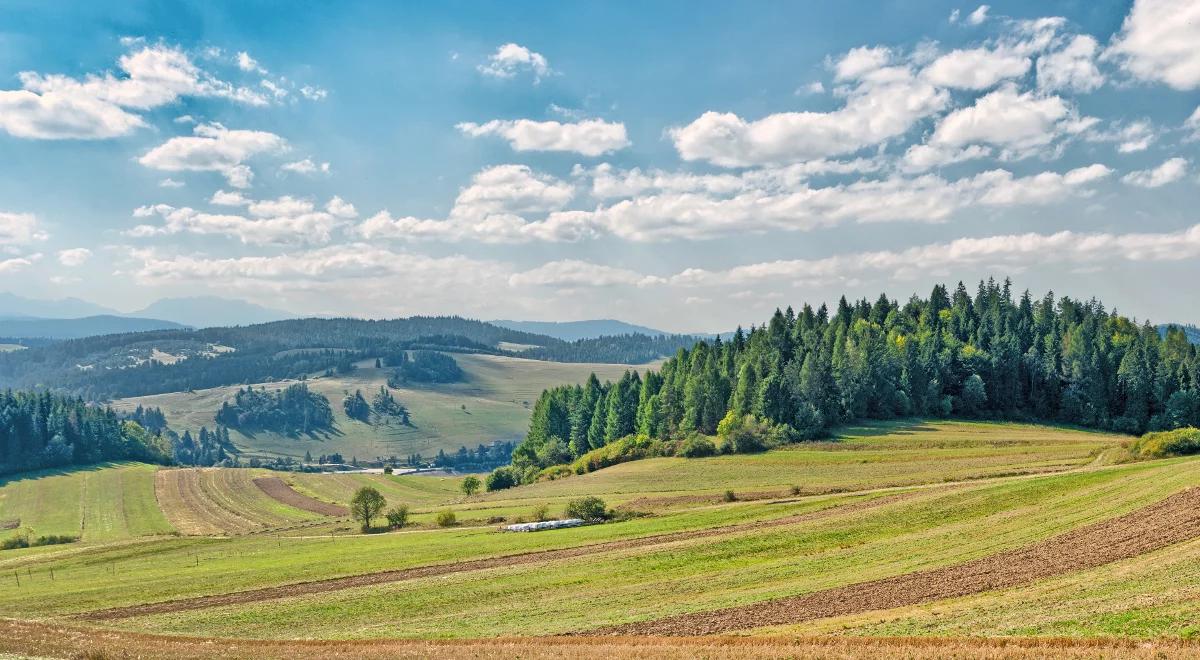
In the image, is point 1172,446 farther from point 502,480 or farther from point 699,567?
point 502,480

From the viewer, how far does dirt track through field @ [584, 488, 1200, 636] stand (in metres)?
36.8

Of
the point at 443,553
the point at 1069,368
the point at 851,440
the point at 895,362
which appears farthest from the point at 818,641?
the point at 1069,368

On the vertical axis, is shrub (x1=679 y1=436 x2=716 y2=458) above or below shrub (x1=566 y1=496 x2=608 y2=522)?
above

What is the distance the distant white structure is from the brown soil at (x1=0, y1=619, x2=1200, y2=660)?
1554 inches

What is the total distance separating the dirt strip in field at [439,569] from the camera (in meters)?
52.9

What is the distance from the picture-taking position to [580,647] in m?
33.3

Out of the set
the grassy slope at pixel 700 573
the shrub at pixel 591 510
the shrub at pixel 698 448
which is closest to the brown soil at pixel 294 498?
the shrub at pixel 698 448

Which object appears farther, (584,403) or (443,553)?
(584,403)

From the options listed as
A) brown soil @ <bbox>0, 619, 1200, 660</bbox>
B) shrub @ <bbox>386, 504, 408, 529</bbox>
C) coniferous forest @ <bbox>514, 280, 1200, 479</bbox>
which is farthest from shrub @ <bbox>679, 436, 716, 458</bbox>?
brown soil @ <bbox>0, 619, 1200, 660</bbox>

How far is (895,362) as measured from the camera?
146m

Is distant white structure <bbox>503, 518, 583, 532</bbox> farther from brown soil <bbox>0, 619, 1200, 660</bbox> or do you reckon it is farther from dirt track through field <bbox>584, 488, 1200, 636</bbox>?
dirt track through field <bbox>584, 488, 1200, 636</bbox>

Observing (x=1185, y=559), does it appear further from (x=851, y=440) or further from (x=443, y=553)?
(x=851, y=440)

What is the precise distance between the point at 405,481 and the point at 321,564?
114353 mm

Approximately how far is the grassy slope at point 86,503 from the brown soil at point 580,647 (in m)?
85.5
